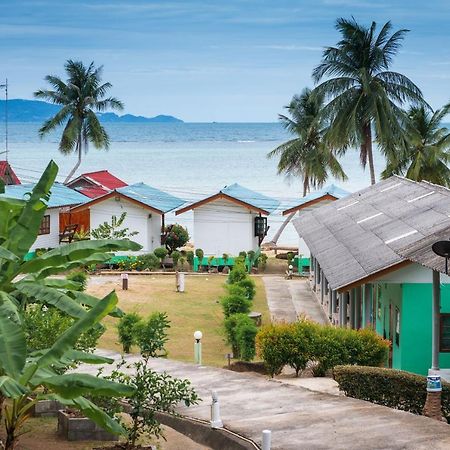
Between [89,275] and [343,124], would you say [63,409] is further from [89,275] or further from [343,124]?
[343,124]

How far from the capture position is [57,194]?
53.3 metres

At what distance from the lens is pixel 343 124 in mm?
46938

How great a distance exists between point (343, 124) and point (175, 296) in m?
14.1

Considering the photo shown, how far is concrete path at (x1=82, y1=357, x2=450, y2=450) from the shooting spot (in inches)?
573

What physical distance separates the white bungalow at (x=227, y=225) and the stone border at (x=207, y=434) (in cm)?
3287

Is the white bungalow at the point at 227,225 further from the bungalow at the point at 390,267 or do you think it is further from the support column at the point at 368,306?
the support column at the point at 368,306

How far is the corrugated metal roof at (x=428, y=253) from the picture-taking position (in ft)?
53.1

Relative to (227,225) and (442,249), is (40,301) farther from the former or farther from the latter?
(227,225)

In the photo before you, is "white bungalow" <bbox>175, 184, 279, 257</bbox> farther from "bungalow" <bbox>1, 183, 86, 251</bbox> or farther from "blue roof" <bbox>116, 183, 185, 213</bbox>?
"bungalow" <bbox>1, 183, 86, 251</bbox>

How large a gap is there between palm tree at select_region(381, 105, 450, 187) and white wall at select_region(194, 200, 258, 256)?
7516 millimetres

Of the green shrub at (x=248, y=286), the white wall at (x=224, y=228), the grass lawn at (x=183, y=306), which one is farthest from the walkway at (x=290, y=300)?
the white wall at (x=224, y=228)

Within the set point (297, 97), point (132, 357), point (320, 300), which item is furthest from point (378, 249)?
point (297, 97)

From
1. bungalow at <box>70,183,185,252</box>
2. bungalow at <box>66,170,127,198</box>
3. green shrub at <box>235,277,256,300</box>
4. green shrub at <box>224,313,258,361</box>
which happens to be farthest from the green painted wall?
bungalow at <box>66,170,127,198</box>

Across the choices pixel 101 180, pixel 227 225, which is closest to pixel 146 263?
pixel 227 225
